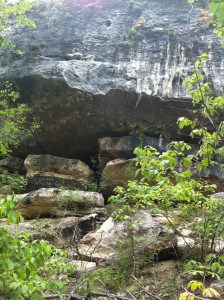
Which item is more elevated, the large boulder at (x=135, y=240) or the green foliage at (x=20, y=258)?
the green foliage at (x=20, y=258)

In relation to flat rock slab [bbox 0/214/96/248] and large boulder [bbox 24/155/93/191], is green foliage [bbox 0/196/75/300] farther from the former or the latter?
large boulder [bbox 24/155/93/191]

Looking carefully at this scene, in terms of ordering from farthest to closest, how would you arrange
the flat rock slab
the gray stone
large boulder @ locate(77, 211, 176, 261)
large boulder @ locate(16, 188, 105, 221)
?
the gray stone < large boulder @ locate(16, 188, 105, 221) < the flat rock slab < large boulder @ locate(77, 211, 176, 261)

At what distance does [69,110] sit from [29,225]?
4.19 meters

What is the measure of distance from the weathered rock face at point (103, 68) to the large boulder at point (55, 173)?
0.94 metres

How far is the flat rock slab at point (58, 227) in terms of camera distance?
8.12 meters

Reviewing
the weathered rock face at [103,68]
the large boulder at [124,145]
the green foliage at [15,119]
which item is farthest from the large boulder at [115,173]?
the green foliage at [15,119]

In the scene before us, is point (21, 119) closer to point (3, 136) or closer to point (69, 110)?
point (3, 136)

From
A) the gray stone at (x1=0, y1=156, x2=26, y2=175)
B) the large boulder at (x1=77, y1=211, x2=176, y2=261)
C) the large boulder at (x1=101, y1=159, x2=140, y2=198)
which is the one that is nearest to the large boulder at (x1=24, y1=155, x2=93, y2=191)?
the large boulder at (x1=101, y1=159, x2=140, y2=198)

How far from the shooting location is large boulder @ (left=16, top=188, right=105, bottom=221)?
9367mm

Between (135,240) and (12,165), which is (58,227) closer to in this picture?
(135,240)

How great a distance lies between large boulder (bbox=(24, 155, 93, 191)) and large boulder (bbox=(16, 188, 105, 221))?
1406mm

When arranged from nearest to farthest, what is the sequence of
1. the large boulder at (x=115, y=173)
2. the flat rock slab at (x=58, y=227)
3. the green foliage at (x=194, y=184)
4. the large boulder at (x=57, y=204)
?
1. the green foliage at (x=194, y=184)
2. the flat rock slab at (x=58, y=227)
3. the large boulder at (x=57, y=204)
4. the large boulder at (x=115, y=173)

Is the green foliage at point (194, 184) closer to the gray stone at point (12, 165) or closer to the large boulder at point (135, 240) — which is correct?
the large boulder at point (135, 240)

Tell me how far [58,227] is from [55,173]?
3.41 m
